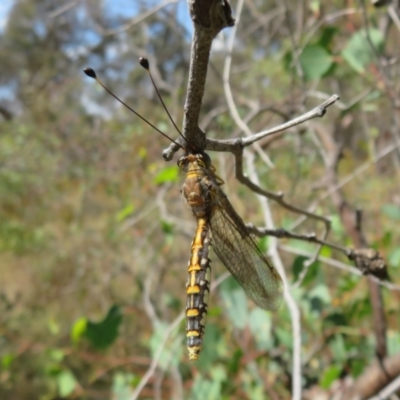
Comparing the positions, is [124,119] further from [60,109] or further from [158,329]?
[158,329]

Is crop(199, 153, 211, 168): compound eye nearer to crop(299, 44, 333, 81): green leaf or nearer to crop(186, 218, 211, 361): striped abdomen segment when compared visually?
crop(186, 218, 211, 361): striped abdomen segment

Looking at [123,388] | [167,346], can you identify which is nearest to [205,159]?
[167,346]

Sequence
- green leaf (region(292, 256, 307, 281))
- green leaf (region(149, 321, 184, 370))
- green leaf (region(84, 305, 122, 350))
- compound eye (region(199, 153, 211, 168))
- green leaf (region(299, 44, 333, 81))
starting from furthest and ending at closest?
green leaf (region(149, 321, 184, 370)) → green leaf (region(84, 305, 122, 350)) → green leaf (region(299, 44, 333, 81)) → green leaf (region(292, 256, 307, 281)) → compound eye (region(199, 153, 211, 168))

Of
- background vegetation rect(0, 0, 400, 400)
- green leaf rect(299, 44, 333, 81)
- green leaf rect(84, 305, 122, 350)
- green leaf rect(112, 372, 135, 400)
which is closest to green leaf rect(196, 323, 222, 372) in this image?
background vegetation rect(0, 0, 400, 400)

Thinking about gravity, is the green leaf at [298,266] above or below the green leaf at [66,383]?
above

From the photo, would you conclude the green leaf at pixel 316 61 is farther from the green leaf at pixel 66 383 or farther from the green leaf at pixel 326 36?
the green leaf at pixel 66 383

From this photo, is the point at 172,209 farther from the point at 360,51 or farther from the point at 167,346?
the point at 360,51

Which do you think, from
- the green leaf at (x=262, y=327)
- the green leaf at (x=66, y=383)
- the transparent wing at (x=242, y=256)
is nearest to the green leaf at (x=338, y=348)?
the green leaf at (x=262, y=327)
